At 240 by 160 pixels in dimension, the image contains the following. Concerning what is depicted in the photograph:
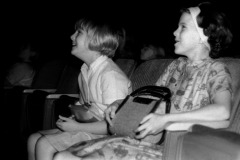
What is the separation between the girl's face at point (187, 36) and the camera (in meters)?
1.36

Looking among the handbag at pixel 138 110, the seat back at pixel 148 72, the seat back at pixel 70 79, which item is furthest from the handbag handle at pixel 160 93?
the seat back at pixel 70 79

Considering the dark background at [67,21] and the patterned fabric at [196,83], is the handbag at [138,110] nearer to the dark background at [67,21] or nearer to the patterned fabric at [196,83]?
the patterned fabric at [196,83]

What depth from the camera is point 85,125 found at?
145 centimetres

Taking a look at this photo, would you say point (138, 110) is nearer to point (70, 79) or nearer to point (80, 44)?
point (80, 44)

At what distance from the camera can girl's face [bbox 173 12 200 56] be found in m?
1.36

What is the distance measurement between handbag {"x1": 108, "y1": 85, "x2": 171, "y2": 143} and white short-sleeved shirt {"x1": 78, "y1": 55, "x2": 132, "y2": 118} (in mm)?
249

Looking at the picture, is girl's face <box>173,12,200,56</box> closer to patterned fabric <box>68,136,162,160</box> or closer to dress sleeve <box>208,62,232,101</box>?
dress sleeve <box>208,62,232,101</box>

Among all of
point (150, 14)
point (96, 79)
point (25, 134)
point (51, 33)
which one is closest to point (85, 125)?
point (96, 79)

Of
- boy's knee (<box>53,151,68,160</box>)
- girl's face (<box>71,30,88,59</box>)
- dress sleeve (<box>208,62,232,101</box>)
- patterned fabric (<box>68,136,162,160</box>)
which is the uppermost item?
girl's face (<box>71,30,88,59</box>)

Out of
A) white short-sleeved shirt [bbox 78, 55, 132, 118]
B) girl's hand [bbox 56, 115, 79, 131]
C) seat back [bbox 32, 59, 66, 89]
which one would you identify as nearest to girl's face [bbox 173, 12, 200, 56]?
white short-sleeved shirt [bbox 78, 55, 132, 118]

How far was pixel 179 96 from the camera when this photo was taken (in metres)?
1.35

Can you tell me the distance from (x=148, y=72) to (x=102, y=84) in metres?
0.52

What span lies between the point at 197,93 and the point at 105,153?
463 mm

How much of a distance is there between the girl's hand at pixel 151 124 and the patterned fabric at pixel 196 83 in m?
0.23
